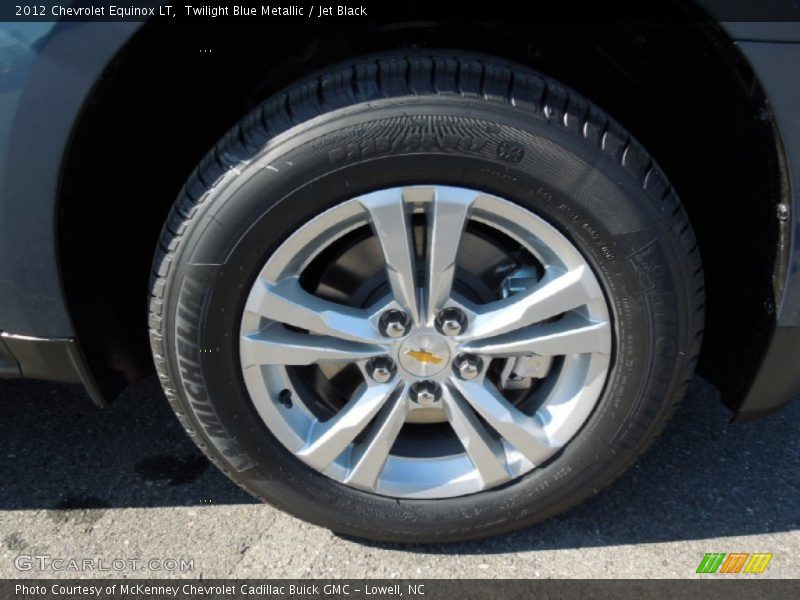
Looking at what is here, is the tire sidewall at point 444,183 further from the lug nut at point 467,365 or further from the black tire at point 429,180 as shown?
the lug nut at point 467,365

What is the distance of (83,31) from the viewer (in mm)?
1396

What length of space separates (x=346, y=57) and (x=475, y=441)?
100cm

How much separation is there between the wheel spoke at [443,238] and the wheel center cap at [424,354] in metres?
0.06

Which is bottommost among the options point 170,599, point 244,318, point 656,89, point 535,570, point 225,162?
point 170,599

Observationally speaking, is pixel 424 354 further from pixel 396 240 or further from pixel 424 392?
pixel 396 240

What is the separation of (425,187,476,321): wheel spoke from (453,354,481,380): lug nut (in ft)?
0.43

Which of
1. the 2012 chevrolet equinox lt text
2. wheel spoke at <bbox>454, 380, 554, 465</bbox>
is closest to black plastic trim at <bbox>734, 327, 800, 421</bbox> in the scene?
the 2012 chevrolet equinox lt text

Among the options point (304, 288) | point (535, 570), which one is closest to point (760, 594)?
point (535, 570)

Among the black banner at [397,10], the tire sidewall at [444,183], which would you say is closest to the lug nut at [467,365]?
the tire sidewall at [444,183]

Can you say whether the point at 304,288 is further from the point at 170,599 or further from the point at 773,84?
the point at 773,84

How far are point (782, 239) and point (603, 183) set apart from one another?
0.42m

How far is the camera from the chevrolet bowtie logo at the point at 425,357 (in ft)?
5.51

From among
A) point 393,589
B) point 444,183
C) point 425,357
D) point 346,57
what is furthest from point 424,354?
point 346,57

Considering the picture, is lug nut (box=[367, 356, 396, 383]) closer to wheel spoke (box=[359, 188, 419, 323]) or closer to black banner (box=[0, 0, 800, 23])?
wheel spoke (box=[359, 188, 419, 323])
